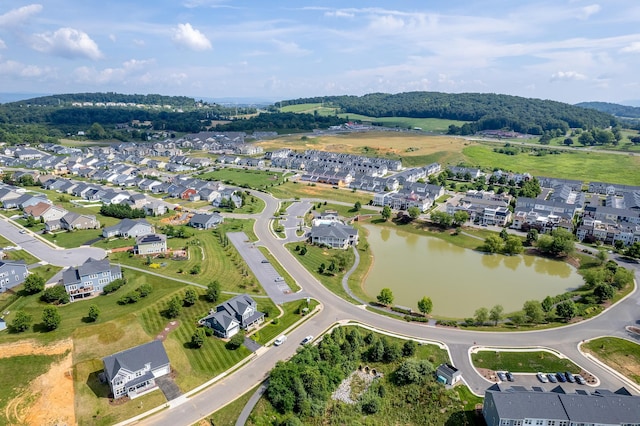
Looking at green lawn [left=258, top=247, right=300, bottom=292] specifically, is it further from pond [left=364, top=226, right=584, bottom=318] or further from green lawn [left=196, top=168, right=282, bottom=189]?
green lawn [left=196, top=168, right=282, bottom=189]

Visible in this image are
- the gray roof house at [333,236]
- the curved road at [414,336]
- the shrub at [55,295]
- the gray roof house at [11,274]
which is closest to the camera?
the curved road at [414,336]

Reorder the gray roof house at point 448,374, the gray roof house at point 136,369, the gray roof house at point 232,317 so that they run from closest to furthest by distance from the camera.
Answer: the gray roof house at point 136,369 < the gray roof house at point 448,374 < the gray roof house at point 232,317

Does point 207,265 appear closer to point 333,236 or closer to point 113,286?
point 113,286

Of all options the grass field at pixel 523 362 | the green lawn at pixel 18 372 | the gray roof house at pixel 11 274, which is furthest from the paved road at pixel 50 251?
the grass field at pixel 523 362

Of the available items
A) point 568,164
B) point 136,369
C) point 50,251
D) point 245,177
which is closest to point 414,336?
point 136,369

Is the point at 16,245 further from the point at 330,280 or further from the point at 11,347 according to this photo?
the point at 330,280

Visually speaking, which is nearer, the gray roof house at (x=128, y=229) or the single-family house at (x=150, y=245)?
the single-family house at (x=150, y=245)

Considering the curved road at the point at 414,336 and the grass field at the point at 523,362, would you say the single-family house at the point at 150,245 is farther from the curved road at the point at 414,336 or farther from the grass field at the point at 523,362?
the grass field at the point at 523,362
